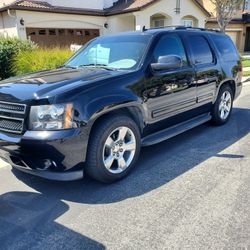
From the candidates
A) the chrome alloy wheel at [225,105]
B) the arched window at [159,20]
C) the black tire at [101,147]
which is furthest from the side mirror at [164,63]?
the arched window at [159,20]

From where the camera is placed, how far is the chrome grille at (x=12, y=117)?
338 centimetres

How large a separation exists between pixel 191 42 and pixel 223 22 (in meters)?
18.4

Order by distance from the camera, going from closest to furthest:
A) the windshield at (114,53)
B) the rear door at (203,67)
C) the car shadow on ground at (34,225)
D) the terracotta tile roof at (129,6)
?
the car shadow on ground at (34,225) → the windshield at (114,53) → the rear door at (203,67) → the terracotta tile roof at (129,6)

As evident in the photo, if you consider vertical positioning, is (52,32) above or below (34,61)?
above

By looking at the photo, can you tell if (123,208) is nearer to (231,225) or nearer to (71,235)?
(71,235)

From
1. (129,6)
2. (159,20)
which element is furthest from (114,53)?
(159,20)

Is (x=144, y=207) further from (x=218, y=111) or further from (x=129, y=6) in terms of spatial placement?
(x=129, y=6)

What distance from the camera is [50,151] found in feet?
10.7

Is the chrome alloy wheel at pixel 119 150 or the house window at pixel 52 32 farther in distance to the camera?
the house window at pixel 52 32

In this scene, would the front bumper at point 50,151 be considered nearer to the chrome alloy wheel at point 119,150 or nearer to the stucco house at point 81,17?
the chrome alloy wheel at point 119,150

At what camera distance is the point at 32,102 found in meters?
3.30

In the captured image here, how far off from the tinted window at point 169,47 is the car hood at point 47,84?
33.1 inches

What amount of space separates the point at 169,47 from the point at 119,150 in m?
1.89

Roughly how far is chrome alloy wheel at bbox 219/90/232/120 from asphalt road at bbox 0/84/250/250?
160 cm
